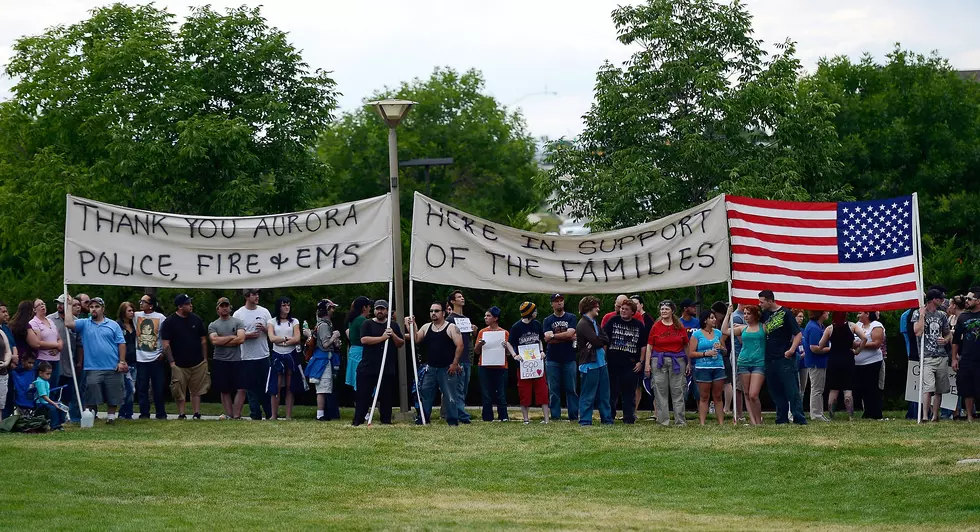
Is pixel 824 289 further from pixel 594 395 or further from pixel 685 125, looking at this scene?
pixel 685 125

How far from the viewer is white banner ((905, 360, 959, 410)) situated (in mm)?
19312

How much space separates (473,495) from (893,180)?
125 ft

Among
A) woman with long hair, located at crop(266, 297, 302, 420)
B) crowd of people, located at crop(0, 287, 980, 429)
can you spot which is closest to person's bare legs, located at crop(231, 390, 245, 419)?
crowd of people, located at crop(0, 287, 980, 429)

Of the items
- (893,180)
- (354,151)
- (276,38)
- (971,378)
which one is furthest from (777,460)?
(354,151)

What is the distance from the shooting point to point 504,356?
20.0 m

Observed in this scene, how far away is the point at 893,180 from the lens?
47750mm

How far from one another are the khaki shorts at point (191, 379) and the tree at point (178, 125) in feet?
27.8

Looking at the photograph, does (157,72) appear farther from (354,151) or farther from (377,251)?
(354,151)

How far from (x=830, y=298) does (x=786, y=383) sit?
1383 millimetres

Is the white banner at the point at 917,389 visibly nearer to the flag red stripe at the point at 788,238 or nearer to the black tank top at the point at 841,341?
the black tank top at the point at 841,341

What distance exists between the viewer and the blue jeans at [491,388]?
2014cm

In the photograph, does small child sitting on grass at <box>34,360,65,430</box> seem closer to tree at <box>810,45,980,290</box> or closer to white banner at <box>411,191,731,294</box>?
white banner at <box>411,191,731,294</box>

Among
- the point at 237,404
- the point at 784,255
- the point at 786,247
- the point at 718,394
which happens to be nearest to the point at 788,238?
the point at 786,247

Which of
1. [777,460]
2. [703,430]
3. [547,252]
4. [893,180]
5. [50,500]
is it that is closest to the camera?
[50,500]
